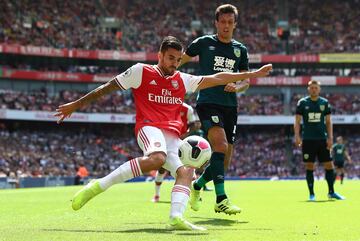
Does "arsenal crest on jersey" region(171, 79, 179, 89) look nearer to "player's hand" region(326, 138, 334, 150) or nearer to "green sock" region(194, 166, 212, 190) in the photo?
"green sock" region(194, 166, 212, 190)

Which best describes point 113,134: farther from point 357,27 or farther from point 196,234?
point 196,234

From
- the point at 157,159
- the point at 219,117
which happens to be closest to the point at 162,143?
the point at 157,159

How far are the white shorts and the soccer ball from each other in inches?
4.3

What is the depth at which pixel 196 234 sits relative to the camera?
5.82 meters

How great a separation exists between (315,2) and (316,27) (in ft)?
10.6

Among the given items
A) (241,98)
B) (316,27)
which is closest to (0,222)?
(241,98)

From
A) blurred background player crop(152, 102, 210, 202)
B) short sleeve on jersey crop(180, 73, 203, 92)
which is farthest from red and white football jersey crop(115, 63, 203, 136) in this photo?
blurred background player crop(152, 102, 210, 202)

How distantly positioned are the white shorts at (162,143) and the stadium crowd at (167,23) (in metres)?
45.3

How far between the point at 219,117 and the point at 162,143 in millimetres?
2156

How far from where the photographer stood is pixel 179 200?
20.9ft

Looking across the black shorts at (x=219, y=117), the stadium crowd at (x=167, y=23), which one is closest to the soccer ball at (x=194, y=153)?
the black shorts at (x=219, y=117)

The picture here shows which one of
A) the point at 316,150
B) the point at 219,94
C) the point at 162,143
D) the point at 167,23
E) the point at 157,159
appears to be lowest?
the point at 316,150

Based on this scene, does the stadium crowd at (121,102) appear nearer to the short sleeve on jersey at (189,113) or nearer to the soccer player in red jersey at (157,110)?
the short sleeve on jersey at (189,113)

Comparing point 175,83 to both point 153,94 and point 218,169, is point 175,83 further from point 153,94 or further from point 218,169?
point 218,169
